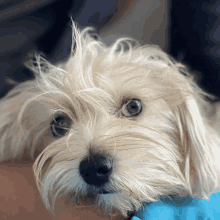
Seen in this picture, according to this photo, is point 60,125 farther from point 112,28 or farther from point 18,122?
point 112,28

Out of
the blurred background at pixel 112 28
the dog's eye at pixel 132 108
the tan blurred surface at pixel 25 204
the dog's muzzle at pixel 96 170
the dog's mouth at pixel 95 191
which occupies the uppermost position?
the blurred background at pixel 112 28

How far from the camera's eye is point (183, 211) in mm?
1061

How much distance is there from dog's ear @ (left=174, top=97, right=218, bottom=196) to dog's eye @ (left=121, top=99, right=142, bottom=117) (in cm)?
25

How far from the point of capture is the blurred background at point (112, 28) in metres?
1.72

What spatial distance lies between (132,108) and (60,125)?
0.50 metres

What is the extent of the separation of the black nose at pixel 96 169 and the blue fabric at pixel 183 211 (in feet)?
0.72

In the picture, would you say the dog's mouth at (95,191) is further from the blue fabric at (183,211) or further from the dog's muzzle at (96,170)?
the blue fabric at (183,211)

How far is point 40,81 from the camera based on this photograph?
1640 mm

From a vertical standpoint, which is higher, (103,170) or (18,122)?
(103,170)

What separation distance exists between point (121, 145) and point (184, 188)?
1.45 ft

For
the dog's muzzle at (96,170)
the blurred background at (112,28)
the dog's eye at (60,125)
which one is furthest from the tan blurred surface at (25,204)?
the blurred background at (112,28)

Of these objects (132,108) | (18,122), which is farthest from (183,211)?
(18,122)

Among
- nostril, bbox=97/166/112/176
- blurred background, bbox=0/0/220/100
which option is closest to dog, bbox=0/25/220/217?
nostril, bbox=97/166/112/176

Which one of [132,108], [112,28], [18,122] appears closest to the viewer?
[132,108]
